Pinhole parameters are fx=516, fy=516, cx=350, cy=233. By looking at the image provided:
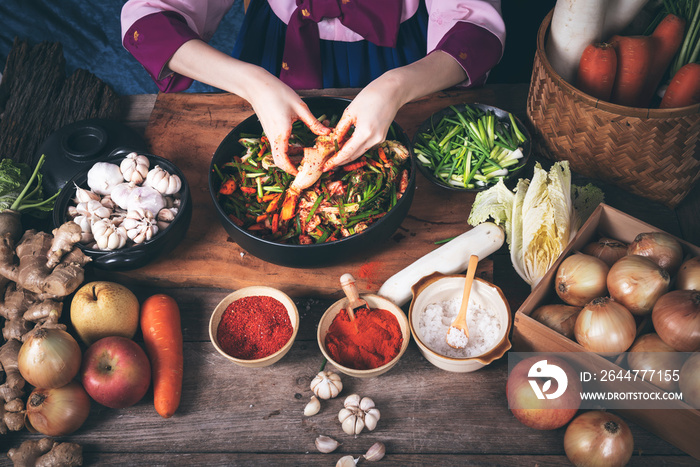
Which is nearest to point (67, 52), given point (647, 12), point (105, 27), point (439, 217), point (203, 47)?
point (105, 27)

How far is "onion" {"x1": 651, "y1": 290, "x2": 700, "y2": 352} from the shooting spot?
1.16 meters

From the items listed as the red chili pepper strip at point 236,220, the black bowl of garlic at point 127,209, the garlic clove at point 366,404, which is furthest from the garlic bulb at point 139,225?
the garlic clove at point 366,404

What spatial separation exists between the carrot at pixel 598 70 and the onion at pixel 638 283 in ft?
1.81

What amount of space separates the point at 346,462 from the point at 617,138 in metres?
1.19

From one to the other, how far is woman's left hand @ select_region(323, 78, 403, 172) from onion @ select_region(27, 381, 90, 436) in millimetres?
919

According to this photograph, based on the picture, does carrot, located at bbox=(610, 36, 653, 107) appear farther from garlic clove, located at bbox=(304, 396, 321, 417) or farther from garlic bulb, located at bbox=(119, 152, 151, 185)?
garlic bulb, located at bbox=(119, 152, 151, 185)

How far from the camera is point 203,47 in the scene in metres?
1.74

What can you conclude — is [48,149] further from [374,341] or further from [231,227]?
[374,341]

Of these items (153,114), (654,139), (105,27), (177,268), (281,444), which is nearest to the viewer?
(281,444)

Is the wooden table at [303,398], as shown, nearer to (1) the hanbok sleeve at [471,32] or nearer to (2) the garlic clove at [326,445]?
(2) the garlic clove at [326,445]

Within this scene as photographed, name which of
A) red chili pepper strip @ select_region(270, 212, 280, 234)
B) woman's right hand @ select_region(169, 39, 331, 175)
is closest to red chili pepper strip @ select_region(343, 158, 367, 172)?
woman's right hand @ select_region(169, 39, 331, 175)

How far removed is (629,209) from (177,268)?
1479 mm

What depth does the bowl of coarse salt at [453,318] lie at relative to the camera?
1.37 meters

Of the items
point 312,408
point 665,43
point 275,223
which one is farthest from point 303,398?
point 665,43
